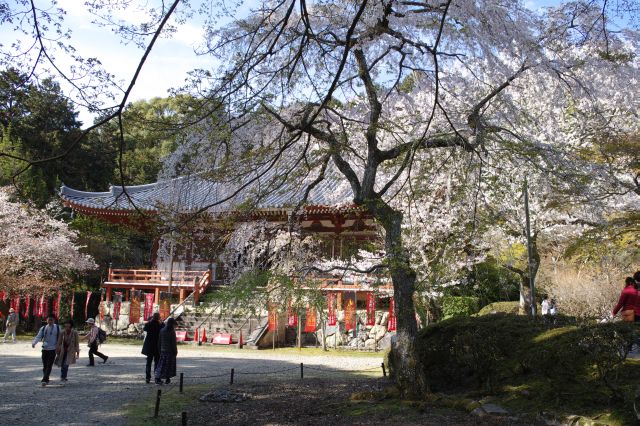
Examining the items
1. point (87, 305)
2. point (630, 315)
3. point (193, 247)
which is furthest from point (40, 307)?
point (630, 315)

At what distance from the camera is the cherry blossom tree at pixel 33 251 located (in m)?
19.4

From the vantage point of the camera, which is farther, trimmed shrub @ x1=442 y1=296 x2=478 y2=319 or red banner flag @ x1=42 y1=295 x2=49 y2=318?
red banner flag @ x1=42 y1=295 x2=49 y2=318

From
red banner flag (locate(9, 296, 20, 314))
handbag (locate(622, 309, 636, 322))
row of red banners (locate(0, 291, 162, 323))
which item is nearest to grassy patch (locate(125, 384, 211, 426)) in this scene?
handbag (locate(622, 309, 636, 322))

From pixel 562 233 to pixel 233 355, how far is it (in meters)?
9.54

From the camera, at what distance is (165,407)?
24.8ft

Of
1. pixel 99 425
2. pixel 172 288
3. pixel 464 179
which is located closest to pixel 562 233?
pixel 464 179

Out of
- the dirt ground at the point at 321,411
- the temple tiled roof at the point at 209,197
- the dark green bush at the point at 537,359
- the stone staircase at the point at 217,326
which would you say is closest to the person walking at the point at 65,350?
the temple tiled roof at the point at 209,197

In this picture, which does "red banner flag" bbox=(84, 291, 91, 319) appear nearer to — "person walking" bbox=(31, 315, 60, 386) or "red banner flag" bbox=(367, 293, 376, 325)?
"red banner flag" bbox=(367, 293, 376, 325)

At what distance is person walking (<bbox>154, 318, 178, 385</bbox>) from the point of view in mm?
9523

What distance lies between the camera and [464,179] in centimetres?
783

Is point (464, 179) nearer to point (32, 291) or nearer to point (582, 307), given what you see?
point (582, 307)

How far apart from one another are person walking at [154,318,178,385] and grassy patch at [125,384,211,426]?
13.7 inches

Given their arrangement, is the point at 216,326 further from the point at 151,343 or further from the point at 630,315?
the point at 630,315

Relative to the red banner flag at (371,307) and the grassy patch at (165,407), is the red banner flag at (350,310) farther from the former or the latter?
the grassy patch at (165,407)
